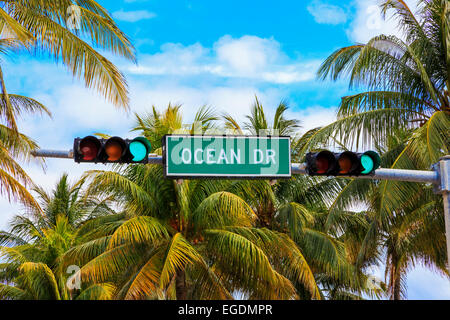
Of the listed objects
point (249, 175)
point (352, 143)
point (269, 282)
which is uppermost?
point (352, 143)

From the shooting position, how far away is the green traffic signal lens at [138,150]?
884 cm

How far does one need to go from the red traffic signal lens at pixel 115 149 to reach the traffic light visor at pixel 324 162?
2772 millimetres

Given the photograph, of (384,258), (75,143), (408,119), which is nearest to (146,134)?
(408,119)

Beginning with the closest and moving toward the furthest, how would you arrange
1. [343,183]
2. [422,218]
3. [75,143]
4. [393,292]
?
[75,143]
[422,218]
[343,183]
[393,292]

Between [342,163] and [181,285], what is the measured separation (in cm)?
967

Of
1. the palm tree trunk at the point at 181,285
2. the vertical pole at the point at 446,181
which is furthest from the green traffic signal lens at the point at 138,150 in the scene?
the palm tree trunk at the point at 181,285

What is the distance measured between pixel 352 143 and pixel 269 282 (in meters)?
4.42

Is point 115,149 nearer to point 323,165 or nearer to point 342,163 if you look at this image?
point 323,165

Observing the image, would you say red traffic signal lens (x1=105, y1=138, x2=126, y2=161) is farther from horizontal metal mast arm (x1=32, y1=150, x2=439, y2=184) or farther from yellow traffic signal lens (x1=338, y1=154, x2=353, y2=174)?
yellow traffic signal lens (x1=338, y1=154, x2=353, y2=174)

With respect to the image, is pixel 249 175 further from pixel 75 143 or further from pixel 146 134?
pixel 146 134

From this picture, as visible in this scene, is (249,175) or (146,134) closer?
(249,175)

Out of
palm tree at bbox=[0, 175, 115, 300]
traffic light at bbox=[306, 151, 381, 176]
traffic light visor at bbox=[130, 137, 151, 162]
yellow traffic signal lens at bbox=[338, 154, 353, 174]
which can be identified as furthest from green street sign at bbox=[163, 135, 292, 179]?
palm tree at bbox=[0, 175, 115, 300]

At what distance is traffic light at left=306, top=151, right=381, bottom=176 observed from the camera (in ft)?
30.3

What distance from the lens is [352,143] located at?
1769 cm
